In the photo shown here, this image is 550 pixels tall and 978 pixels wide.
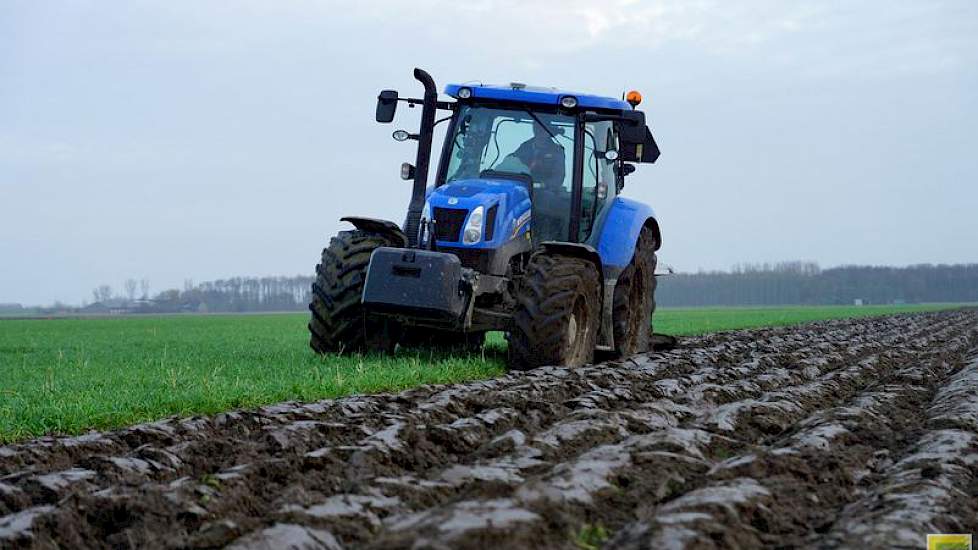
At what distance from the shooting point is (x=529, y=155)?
35.6 ft

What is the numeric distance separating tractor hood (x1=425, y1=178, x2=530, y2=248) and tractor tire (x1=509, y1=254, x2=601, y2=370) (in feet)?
1.34

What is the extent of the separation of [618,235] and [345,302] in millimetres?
2695

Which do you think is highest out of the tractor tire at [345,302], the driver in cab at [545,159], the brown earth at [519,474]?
the driver in cab at [545,159]

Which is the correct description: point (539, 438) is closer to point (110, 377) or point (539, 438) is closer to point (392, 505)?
point (392, 505)

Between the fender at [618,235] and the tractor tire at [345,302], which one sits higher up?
the fender at [618,235]

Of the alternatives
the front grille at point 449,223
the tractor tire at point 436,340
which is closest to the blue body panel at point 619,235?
the front grille at point 449,223

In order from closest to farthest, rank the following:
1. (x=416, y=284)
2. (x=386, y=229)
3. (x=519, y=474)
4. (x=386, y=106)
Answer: (x=519, y=474) < (x=416, y=284) < (x=386, y=106) < (x=386, y=229)

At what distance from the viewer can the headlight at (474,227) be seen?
1010 cm

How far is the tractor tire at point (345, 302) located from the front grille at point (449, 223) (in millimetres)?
639

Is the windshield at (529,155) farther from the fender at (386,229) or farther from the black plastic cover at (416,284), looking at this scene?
the black plastic cover at (416,284)

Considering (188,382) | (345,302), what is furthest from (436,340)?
(188,382)

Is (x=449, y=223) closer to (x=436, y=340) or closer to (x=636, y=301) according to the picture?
(x=436, y=340)

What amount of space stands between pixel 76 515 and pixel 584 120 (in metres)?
7.31

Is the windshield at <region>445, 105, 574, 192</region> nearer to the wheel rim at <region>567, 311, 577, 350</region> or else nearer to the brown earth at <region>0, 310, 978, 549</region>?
the wheel rim at <region>567, 311, 577, 350</region>
